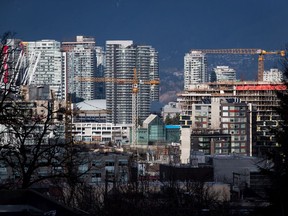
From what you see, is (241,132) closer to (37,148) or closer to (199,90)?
(199,90)

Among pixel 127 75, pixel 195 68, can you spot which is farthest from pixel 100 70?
pixel 127 75

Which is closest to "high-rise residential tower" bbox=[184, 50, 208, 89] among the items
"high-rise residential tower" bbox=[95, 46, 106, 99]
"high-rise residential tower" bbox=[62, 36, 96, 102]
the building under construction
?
"high-rise residential tower" bbox=[95, 46, 106, 99]

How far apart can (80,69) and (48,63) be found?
8.22 metres

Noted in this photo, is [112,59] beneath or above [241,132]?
above

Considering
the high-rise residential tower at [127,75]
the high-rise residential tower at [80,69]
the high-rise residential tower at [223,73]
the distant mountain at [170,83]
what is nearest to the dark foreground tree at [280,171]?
the high-rise residential tower at [127,75]

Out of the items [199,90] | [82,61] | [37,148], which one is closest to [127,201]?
[37,148]

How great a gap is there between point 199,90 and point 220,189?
153ft

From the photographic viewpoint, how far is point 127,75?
313 ft

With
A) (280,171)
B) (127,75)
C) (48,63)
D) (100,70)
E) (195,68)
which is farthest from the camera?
(100,70)

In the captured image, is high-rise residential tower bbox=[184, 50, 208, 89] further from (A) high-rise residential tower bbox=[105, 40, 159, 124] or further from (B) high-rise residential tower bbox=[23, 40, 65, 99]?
(B) high-rise residential tower bbox=[23, 40, 65, 99]

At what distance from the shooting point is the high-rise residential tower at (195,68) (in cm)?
10606

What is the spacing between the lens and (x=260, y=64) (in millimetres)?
85625

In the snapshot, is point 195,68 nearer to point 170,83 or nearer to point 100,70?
point 100,70

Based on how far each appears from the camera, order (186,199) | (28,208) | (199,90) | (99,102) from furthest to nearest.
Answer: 1. (99,102)
2. (199,90)
3. (186,199)
4. (28,208)
